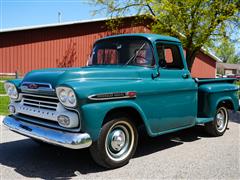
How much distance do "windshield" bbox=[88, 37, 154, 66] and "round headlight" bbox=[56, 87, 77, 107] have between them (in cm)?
156

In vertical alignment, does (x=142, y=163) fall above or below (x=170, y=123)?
below

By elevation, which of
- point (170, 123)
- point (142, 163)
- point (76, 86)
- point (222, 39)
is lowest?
point (142, 163)

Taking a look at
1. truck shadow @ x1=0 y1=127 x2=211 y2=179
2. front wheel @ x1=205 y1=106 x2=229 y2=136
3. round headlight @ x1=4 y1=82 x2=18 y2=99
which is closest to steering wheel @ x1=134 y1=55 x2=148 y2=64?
truck shadow @ x1=0 y1=127 x2=211 y2=179

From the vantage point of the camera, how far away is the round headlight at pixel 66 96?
3763 mm

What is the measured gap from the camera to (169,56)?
559 cm

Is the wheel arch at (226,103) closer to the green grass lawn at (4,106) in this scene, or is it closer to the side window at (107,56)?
the side window at (107,56)

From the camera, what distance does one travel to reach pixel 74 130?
3.84 meters

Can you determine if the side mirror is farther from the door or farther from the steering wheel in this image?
the steering wheel

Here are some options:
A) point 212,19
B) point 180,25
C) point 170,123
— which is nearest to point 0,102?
point 170,123

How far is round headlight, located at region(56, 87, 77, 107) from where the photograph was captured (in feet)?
12.3

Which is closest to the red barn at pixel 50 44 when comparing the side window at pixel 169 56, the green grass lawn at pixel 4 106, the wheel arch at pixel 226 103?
the green grass lawn at pixel 4 106

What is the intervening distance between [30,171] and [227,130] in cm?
493

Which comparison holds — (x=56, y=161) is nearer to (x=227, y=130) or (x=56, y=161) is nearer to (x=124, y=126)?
(x=124, y=126)

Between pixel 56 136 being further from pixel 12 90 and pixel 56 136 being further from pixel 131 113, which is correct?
pixel 12 90
